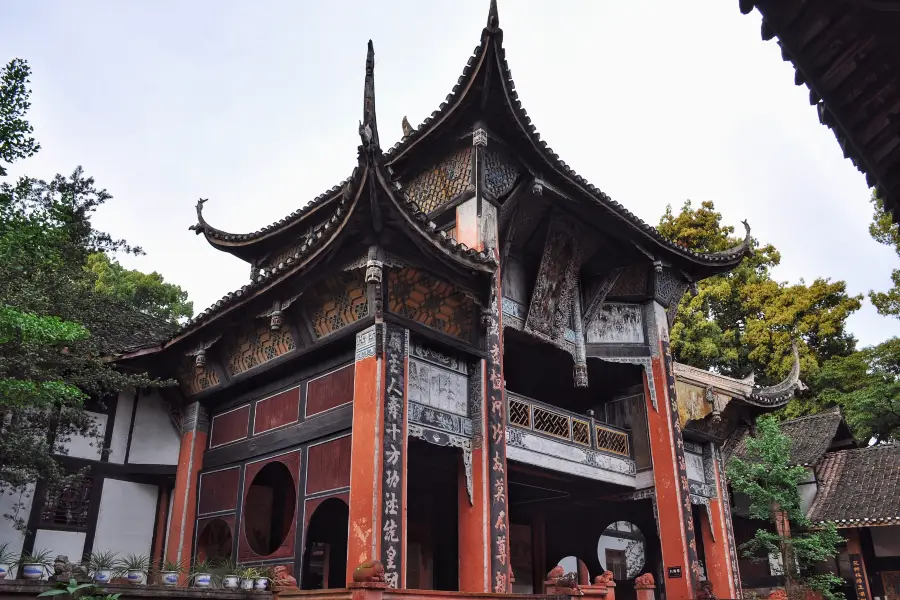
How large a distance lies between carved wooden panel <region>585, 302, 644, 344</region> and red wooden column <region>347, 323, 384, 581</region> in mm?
5556

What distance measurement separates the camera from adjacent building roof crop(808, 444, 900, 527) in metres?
17.5

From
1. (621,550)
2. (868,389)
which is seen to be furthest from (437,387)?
(868,389)

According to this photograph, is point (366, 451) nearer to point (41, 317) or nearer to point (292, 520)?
point (292, 520)

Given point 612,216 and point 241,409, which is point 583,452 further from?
point 241,409

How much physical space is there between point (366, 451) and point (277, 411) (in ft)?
9.37

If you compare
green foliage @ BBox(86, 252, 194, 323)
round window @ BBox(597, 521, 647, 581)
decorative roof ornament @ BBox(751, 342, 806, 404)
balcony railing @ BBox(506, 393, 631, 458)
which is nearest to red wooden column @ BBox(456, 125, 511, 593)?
balcony railing @ BBox(506, 393, 631, 458)

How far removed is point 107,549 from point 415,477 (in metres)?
5.13

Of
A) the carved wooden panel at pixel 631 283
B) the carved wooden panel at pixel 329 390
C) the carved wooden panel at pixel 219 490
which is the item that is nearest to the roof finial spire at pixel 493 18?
the carved wooden panel at pixel 329 390

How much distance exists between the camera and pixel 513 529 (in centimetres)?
1538

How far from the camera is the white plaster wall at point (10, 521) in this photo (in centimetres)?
1010

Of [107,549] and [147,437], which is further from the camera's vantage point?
[147,437]

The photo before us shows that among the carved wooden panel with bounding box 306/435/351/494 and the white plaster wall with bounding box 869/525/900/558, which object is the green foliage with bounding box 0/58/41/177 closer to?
the carved wooden panel with bounding box 306/435/351/494

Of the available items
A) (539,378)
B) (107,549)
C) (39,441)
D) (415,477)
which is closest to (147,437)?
(107,549)

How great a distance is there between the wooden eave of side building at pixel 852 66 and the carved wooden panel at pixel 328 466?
7.11 metres
